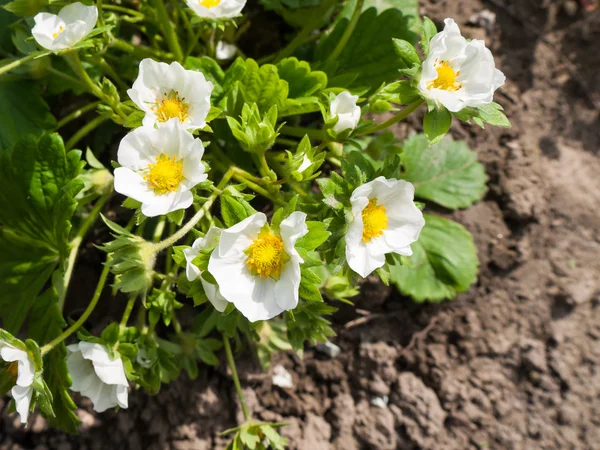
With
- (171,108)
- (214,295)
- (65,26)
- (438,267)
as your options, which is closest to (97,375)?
(214,295)

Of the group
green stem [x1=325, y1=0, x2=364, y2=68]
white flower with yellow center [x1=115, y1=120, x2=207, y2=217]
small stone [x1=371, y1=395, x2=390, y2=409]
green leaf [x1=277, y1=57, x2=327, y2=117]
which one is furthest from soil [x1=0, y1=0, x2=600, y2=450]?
white flower with yellow center [x1=115, y1=120, x2=207, y2=217]

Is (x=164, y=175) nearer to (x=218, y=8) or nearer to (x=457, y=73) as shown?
(x=218, y=8)

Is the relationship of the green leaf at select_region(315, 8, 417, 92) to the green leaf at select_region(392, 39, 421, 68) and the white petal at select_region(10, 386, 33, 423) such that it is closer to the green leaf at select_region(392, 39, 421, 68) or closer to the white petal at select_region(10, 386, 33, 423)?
the green leaf at select_region(392, 39, 421, 68)

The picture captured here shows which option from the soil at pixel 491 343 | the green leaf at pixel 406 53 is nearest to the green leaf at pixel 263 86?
the green leaf at pixel 406 53

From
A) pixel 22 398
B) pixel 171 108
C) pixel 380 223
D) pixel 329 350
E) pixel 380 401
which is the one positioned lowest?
pixel 380 401

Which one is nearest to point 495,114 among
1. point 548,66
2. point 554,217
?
point 554,217
